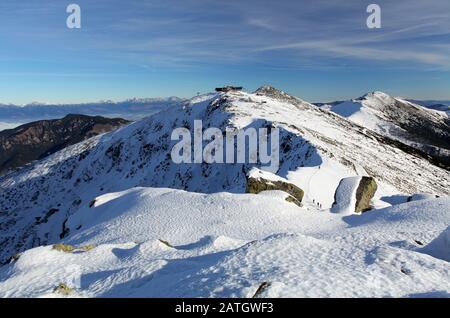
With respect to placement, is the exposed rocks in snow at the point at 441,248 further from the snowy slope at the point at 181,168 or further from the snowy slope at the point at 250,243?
the snowy slope at the point at 181,168

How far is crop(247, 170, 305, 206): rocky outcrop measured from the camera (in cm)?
3400

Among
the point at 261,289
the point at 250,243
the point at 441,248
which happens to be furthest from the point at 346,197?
the point at 261,289

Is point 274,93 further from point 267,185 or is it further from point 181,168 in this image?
point 267,185

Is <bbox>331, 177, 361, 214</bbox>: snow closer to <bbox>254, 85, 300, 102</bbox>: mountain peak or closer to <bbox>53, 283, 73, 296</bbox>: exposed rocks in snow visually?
<bbox>53, 283, 73, 296</bbox>: exposed rocks in snow

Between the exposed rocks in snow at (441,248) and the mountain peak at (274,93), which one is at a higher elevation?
the mountain peak at (274,93)

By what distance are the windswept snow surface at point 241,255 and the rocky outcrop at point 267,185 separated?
2.82 metres

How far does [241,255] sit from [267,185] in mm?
19894

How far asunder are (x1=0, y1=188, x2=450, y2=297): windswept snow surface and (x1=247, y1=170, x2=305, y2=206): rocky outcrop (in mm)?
2819

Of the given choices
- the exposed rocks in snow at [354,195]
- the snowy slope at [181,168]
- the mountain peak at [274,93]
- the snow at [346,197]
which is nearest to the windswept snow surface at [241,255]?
the snow at [346,197]

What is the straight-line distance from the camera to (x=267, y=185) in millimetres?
34312

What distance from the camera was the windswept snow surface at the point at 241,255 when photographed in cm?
1226

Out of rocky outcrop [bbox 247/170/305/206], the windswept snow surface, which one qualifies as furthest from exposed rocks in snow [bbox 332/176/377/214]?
rocky outcrop [bbox 247/170/305/206]

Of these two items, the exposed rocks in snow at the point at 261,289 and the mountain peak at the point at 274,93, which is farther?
the mountain peak at the point at 274,93

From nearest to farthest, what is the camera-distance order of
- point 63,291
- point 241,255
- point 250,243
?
point 63,291 → point 241,255 → point 250,243
